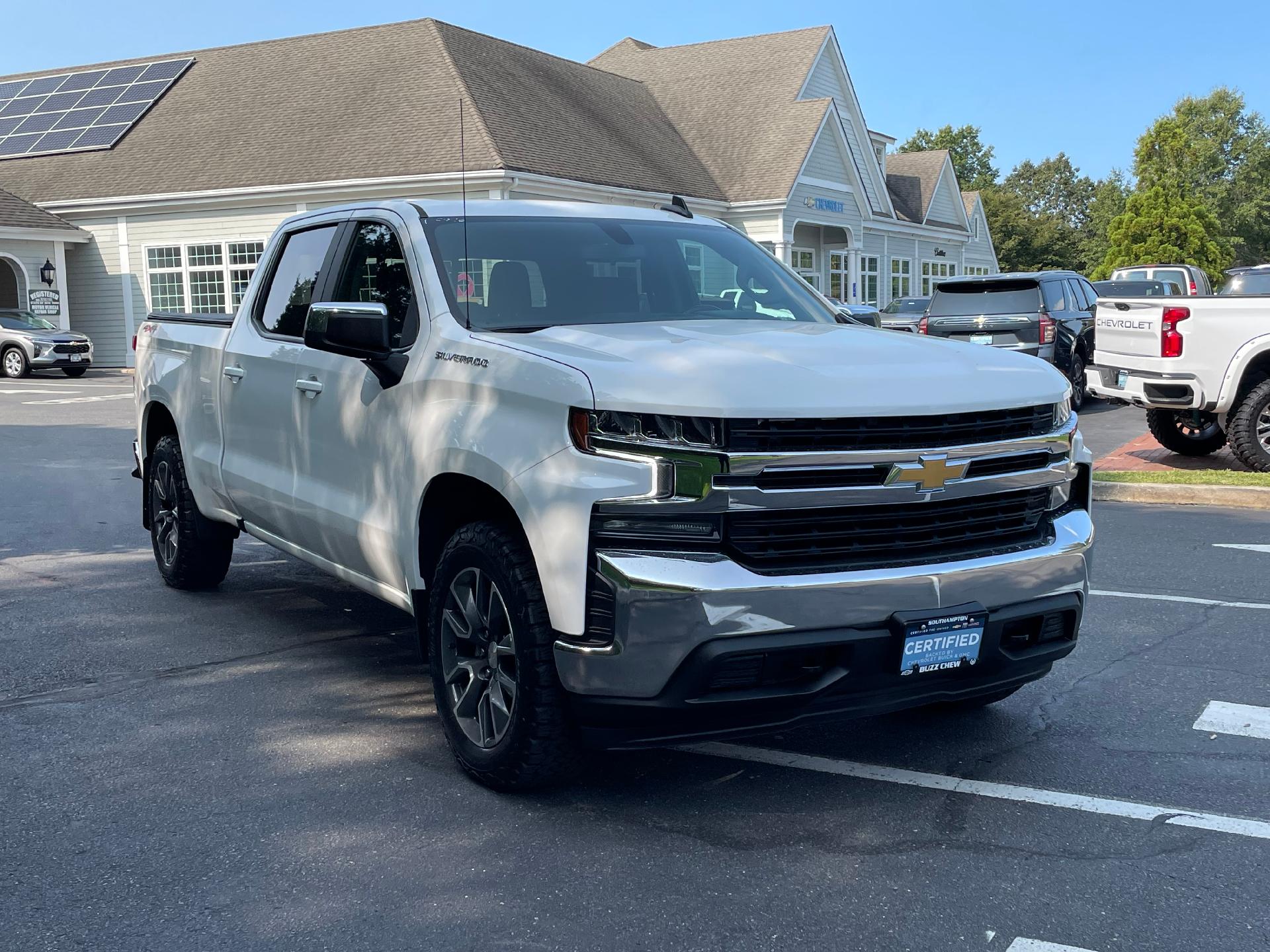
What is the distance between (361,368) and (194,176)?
28157mm

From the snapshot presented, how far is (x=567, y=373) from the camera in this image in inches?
156

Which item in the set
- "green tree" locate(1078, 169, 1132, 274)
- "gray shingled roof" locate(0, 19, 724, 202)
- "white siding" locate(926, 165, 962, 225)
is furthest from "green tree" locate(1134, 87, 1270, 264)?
"gray shingled roof" locate(0, 19, 724, 202)

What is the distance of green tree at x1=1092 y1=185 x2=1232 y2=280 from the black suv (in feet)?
135

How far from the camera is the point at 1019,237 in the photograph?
77812 millimetres

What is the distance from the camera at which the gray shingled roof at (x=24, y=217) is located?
3106 centimetres

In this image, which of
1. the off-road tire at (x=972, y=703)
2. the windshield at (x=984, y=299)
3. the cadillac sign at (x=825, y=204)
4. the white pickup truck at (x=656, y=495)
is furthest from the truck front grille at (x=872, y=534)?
the cadillac sign at (x=825, y=204)

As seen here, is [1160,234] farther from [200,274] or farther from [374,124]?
[200,274]

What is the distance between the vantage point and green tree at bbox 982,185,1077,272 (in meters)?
77.4

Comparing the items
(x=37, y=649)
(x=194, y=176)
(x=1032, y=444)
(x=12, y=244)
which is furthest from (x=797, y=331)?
(x=12, y=244)

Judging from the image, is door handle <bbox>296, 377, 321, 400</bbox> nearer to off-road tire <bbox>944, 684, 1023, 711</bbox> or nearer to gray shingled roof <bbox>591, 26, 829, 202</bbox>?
off-road tire <bbox>944, 684, 1023, 711</bbox>

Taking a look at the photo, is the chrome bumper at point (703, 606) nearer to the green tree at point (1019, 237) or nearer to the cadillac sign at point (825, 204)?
the cadillac sign at point (825, 204)

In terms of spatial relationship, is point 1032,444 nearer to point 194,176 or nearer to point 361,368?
point 361,368

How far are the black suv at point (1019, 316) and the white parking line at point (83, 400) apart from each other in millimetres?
13766

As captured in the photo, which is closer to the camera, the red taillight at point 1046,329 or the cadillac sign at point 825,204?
the red taillight at point 1046,329
